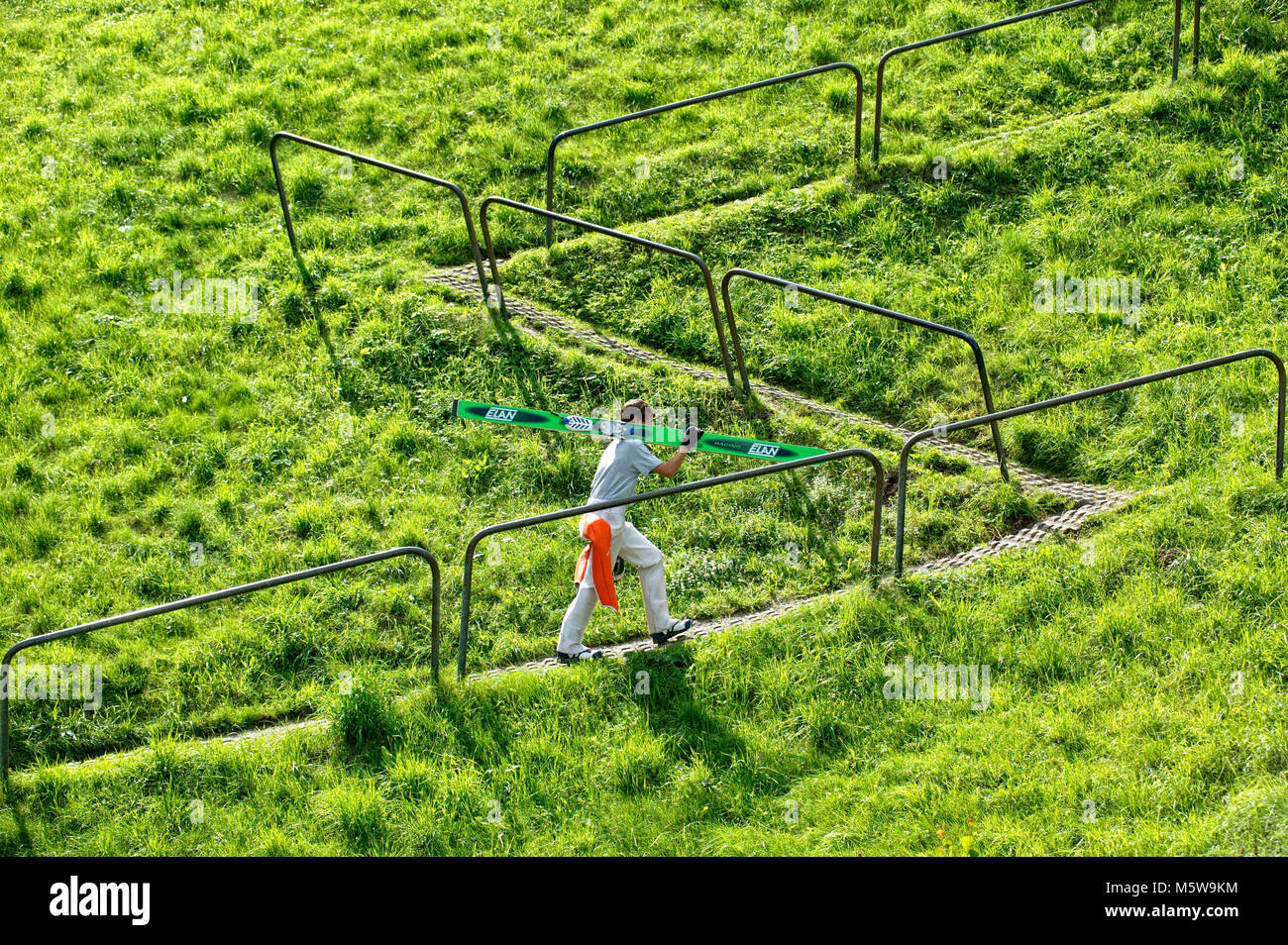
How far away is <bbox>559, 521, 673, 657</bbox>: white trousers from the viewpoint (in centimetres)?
867

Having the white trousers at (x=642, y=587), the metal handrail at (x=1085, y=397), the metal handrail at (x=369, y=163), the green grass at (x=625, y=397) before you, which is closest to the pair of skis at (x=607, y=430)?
the green grass at (x=625, y=397)

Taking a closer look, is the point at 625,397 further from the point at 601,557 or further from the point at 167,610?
the point at 167,610

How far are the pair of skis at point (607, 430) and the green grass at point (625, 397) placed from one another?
0.50 ft

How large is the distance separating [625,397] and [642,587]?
261 centimetres

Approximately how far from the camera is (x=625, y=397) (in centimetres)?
1101

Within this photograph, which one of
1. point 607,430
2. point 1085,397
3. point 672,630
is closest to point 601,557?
point 672,630

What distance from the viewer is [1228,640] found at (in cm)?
804

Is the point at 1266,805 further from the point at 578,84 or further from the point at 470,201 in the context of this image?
the point at 578,84

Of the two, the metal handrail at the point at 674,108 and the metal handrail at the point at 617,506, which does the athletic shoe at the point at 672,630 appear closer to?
the metal handrail at the point at 617,506

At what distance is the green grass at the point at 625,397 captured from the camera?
24.8ft

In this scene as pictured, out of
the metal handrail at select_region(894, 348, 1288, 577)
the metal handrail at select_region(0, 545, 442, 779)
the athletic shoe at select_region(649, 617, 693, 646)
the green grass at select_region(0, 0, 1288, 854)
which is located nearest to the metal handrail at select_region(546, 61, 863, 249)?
the green grass at select_region(0, 0, 1288, 854)

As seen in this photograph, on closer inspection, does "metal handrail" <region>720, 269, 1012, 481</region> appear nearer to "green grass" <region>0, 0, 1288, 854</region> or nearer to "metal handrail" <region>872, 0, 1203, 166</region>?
"green grass" <region>0, 0, 1288, 854</region>

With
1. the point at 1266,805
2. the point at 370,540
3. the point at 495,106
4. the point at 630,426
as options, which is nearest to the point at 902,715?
the point at 1266,805

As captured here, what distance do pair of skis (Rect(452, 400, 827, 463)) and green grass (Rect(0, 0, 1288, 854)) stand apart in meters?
0.15
